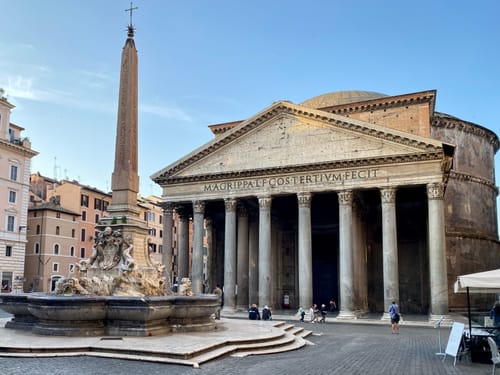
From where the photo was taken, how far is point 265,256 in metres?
26.7

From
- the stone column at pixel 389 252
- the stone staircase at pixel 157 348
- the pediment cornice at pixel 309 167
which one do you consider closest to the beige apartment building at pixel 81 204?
the pediment cornice at pixel 309 167

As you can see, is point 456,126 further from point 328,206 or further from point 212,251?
point 212,251

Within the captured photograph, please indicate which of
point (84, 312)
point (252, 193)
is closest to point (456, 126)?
point (252, 193)

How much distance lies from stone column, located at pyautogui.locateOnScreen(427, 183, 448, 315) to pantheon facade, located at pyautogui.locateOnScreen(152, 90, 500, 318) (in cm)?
5

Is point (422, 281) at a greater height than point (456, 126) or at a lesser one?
lesser

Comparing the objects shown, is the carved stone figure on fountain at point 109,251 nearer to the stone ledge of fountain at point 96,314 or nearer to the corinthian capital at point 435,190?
the stone ledge of fountain at point 96,314

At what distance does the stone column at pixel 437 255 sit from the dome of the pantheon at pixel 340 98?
1590cm

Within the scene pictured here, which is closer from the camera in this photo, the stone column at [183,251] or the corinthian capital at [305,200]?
the corinthian capital at [305,200]

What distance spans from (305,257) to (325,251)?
28.8 feet

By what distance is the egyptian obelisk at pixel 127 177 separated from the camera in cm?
1230

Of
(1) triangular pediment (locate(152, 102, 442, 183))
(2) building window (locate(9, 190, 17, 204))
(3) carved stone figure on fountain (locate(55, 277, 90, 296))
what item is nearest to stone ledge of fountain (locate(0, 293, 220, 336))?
(3) carved stone figure on fountain (locate(55, 277, 90, 296))

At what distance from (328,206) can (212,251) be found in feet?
28.8

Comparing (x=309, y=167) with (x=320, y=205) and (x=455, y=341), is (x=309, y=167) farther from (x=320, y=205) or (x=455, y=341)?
(x=455, y=341)

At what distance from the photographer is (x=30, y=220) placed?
134 ft
